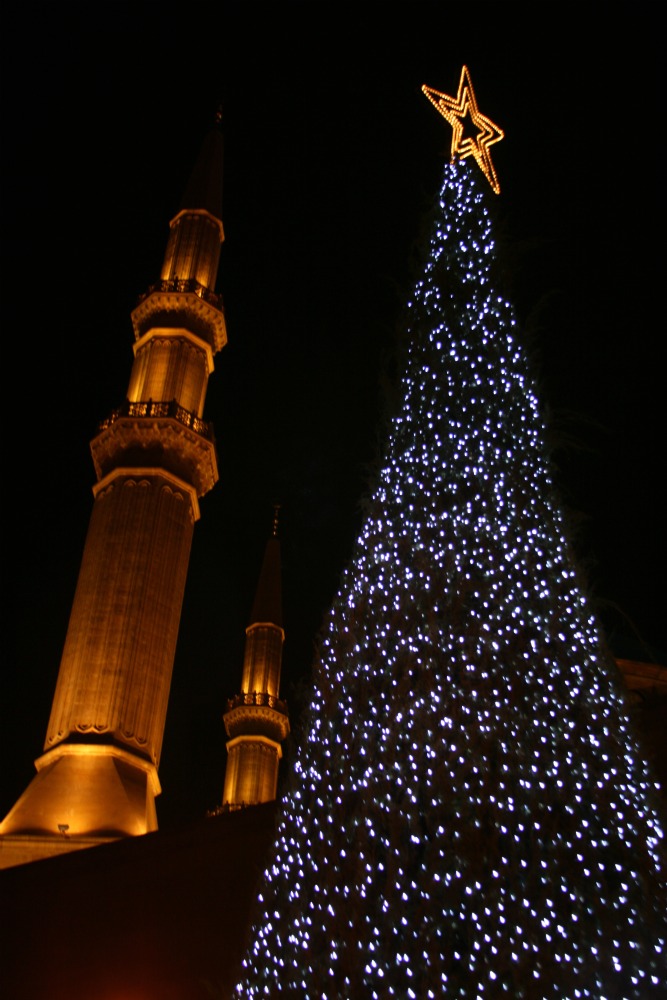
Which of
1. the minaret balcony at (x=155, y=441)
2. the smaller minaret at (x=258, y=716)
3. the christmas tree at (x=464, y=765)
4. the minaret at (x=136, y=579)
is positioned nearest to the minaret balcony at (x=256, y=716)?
the smaller minaret at (x=258, y=716)

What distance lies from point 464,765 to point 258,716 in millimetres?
15297

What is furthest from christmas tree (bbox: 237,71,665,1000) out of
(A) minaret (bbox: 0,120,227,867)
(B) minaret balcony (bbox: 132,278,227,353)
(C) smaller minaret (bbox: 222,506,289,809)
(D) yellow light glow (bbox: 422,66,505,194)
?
(C) smaller minaret (bbox: 222,506,289,809)

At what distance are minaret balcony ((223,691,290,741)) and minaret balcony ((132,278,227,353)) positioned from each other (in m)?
7.29

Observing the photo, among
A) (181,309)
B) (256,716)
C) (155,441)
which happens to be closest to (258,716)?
(256,716)

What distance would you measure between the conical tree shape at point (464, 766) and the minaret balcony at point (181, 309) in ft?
33.3

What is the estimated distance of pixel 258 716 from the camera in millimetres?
20156

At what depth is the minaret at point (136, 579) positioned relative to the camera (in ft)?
38.3

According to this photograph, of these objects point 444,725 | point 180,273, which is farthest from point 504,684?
point 180,273

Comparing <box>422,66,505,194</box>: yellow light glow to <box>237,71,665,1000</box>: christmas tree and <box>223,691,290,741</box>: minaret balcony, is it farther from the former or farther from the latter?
<box>223,691,290,741</box>: minaret balcony

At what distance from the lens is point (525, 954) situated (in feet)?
15.4

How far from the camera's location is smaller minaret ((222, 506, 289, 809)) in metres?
19.8

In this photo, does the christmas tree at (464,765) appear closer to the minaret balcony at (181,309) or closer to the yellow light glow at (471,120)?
the yellow light glow at (471,120)

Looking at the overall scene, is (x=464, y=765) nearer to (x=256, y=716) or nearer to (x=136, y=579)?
(x=136, y=579)

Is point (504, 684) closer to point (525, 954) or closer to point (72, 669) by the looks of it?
point (525, 954)
